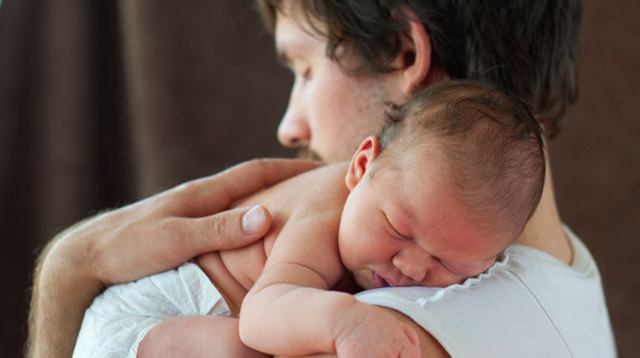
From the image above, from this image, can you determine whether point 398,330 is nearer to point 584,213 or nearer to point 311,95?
point 311,95

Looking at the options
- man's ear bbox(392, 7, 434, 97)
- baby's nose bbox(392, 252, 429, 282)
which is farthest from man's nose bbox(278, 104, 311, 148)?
baby's nose bbox(392, 252, 429, 282)

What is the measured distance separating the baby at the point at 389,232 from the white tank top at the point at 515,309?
0.11ft

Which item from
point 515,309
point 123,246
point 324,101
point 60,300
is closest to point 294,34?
point 324,101

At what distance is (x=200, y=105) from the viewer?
2.39 meters

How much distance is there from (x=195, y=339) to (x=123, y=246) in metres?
0.32

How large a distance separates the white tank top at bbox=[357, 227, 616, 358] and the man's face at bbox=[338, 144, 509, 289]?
0.03 meters

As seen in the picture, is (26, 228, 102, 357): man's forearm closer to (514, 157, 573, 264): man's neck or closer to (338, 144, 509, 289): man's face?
(338, 144, 509, 289): man's face

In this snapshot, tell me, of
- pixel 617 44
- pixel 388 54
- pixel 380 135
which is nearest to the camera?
pixel 380 135

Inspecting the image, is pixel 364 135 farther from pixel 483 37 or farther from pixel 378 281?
pixel 378 281

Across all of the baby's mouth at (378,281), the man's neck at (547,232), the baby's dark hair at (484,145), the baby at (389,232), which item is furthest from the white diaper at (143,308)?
the man's neck at (547,232)

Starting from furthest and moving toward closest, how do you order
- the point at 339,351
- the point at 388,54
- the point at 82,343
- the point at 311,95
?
the point at 311,95 < the point at 388,54 < the point at 82,343 < the point at 339,351

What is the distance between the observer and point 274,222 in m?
1.19

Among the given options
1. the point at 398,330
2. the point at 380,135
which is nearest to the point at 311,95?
the point at 380,135

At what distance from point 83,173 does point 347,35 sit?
3.51 ft
